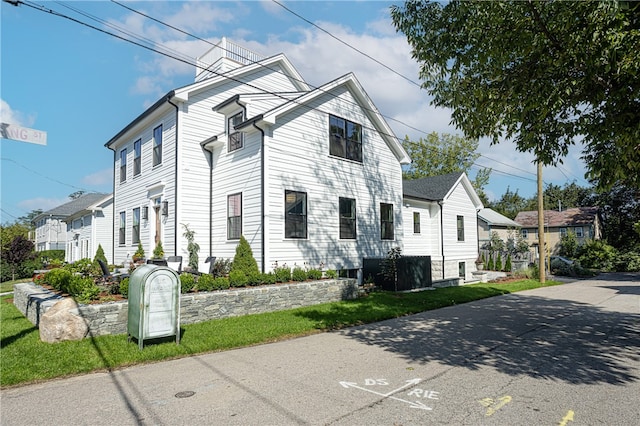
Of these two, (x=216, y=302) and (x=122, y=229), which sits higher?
(x=122, y=229)

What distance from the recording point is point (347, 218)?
1625 cm

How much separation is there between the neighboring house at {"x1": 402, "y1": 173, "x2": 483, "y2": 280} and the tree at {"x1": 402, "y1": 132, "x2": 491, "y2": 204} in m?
17.6

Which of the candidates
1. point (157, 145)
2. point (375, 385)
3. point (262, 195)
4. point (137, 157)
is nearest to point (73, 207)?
point (137, 157)

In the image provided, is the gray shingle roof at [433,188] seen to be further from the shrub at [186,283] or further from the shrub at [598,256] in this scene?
the shrub at [598,256]

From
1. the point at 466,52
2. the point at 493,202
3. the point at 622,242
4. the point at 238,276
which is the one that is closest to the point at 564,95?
the point at 466,52

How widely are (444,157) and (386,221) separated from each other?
87.6 feet

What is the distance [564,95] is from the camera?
6.68 meters

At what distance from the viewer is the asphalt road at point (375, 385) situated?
14.2ft

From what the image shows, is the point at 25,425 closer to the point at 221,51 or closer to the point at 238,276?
the point at 238,276

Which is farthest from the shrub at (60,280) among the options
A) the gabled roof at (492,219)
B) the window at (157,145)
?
the gabled roof at (492,219)

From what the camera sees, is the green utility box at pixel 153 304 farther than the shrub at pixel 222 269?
No

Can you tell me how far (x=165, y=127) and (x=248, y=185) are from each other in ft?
17.7

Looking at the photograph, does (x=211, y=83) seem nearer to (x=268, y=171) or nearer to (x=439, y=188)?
(x=268, y=171)

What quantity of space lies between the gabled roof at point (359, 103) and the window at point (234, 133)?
141 cm
